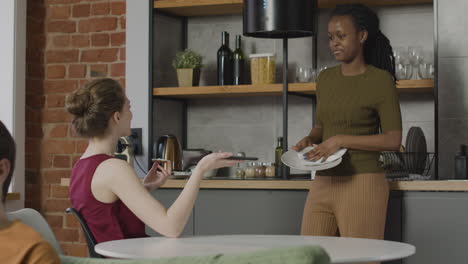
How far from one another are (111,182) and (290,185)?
1491mm

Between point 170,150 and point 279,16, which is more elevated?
point 279,16

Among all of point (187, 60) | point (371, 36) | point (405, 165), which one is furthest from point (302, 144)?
point (187, 60)

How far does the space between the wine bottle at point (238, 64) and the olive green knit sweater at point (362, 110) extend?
3.69 feet

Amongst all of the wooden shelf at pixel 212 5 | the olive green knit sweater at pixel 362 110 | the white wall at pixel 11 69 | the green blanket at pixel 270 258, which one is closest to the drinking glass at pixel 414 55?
the wooden shelf at pixel 212 5

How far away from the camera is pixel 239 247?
1990 millimetres

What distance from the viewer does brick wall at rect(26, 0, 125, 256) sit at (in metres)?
4.75

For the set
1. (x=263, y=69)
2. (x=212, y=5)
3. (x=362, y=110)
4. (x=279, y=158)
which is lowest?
(x=279, y=158)

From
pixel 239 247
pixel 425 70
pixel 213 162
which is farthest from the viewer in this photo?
pixel 425 70

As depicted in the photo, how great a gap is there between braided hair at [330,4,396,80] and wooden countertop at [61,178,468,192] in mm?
503

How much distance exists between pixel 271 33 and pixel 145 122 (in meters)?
0.90

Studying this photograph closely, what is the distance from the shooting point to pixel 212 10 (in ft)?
14.2

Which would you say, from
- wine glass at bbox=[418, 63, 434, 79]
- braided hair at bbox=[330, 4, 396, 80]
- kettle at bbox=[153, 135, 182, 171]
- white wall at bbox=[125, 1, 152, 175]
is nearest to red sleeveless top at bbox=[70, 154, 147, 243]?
braided hair at bbox=[330, 4, 396, 80]

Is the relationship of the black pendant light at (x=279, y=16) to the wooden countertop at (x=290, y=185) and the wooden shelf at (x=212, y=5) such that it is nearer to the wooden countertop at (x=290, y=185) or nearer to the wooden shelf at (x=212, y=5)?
the wooden shelf at (x=212, y=5)

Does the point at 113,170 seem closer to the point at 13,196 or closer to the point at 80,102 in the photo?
the point at 80,102
